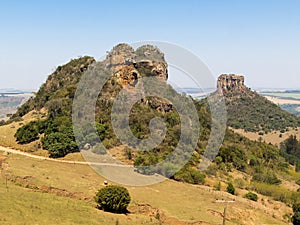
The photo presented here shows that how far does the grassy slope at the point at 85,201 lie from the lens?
18.8 meters

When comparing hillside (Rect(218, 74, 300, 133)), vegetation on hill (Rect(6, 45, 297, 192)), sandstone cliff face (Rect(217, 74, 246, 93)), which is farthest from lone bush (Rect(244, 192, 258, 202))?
sandstone cliff face (Rect(217, 74, 246, 93))

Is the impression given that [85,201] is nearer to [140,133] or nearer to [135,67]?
[140,133]

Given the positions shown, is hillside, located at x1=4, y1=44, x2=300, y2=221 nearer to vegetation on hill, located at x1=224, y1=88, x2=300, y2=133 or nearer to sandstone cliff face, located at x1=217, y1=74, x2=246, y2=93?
vegetation on hill, located at x1=224, y1=88, x2=300, y2=133

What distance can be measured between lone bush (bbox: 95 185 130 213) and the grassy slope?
0.78m

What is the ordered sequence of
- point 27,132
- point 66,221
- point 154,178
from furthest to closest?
1. point 27,132
2. point 154,178
3. point 66,221

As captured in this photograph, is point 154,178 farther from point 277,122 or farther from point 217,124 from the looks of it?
point 277,122

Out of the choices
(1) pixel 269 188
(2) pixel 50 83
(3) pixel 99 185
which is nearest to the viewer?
(3) pixel 99 185

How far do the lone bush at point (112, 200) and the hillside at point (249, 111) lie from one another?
10814cm

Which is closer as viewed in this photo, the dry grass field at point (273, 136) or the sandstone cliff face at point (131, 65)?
the sandstone cliff face at point (131, 65)

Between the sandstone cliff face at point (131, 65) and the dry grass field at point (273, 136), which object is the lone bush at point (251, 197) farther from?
the dry grass field at point (273, 136)

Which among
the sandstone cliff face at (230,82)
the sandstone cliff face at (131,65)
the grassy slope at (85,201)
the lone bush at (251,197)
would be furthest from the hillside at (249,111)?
the grassy slope at (85,201)

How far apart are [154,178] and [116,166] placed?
492cm

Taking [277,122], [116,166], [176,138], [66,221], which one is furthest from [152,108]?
[277,122]

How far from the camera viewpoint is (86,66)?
72875 mm
